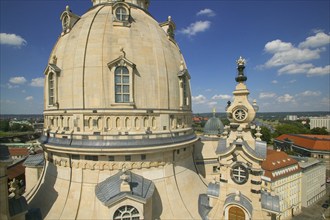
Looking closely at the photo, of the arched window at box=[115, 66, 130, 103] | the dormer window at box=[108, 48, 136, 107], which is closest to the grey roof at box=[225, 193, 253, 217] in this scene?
the dormer window at box=[108, 48, 136, 107]

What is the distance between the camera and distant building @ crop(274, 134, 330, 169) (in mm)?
60541

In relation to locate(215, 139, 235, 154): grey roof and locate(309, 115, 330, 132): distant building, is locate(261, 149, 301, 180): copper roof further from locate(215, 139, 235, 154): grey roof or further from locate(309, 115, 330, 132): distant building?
locate(309, 115, 330, 132): distant building

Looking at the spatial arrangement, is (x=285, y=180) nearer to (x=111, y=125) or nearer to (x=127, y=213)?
(x=127, y=213)

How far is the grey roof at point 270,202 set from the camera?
42.9ft

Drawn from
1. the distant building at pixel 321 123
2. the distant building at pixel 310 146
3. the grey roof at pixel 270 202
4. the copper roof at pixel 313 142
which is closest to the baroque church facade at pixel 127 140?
the grey roof at pixel 270 202

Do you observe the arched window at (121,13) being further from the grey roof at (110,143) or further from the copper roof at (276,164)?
the copper roof at (276,164)

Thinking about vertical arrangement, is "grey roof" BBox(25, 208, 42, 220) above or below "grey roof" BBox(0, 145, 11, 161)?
below

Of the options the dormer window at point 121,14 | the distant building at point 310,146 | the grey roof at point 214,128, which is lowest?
the distant building at point 310,146

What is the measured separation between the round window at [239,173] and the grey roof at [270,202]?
172cm

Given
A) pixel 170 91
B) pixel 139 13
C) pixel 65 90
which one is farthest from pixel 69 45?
pixel 170 91

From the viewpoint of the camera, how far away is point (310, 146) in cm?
6319

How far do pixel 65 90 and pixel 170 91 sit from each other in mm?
8688

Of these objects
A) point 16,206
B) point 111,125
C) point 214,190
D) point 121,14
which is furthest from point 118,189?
point 121,14

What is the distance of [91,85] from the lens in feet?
50.2
